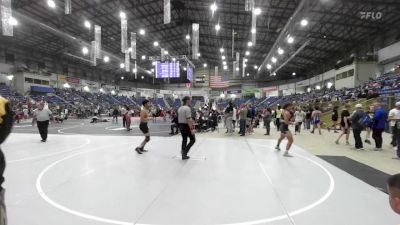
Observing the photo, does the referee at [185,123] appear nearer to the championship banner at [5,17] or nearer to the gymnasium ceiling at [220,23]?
the championship banner at [5,17]

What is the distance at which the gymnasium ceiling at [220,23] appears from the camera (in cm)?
1877

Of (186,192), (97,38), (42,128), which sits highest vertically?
(97,38)

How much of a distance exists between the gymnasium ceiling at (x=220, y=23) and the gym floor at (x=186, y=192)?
37.2ft

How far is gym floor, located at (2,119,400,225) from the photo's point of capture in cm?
321

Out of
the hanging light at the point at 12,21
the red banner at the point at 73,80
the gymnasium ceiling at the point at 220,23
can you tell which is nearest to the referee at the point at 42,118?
the hanging light at the point at 12,21

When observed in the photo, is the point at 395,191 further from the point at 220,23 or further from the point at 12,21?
the point at 220,23

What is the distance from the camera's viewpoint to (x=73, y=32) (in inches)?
1038

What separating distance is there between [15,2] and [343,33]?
2675cm

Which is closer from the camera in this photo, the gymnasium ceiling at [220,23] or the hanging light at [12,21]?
the hanging light at [12,21]

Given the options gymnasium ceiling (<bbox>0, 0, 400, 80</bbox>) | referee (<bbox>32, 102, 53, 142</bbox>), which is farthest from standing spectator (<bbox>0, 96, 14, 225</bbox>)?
gymnasium ceiling (<bbox>0, 0, 400, 80</bbox>)

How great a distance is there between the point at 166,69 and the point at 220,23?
347 inches

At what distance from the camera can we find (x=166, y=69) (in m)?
20.6

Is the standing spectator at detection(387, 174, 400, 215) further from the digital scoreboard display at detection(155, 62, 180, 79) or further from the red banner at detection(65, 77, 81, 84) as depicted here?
the red banner at detection(65, 77, 81, 84)

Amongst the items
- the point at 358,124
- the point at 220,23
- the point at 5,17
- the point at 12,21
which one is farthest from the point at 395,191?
→ the point at 220,23
